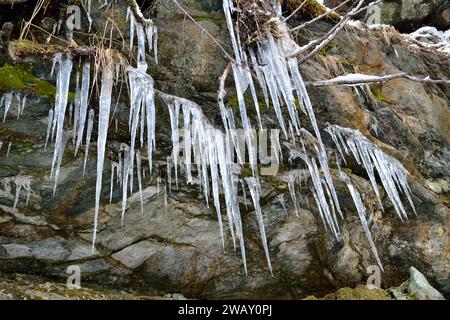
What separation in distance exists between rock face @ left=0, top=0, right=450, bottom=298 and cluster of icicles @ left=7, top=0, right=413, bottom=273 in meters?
0.13

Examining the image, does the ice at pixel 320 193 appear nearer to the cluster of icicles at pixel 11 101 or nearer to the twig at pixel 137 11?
the twig at pixel 137 11

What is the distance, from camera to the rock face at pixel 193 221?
3.33 meters

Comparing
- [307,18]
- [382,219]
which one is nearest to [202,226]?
[382,219]

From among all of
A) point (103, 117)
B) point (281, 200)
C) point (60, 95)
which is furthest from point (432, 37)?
point (60, 95)

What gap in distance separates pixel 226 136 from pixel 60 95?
148cm

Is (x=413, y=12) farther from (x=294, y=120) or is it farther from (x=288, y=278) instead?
(x=288, y=278)

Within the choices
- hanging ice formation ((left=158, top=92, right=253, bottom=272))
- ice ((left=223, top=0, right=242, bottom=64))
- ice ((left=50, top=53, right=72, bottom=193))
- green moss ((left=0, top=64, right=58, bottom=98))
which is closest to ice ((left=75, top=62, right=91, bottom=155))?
ice ((left=50, top=53, right=72, bottom=193))

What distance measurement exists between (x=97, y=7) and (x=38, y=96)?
1.20 metres

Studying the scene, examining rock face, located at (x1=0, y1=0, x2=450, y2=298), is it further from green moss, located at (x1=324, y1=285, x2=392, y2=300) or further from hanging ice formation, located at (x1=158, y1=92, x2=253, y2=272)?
hanging ice formation, located at (x1=158, y1=92, x2=253, y2=272)

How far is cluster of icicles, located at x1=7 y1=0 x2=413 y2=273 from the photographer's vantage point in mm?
3086

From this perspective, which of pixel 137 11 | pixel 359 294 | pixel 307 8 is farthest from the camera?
pixel 307 8

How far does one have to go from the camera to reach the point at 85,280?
361 centimetres

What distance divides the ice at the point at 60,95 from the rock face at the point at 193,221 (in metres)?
0.11

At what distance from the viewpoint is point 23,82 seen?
308 cm
